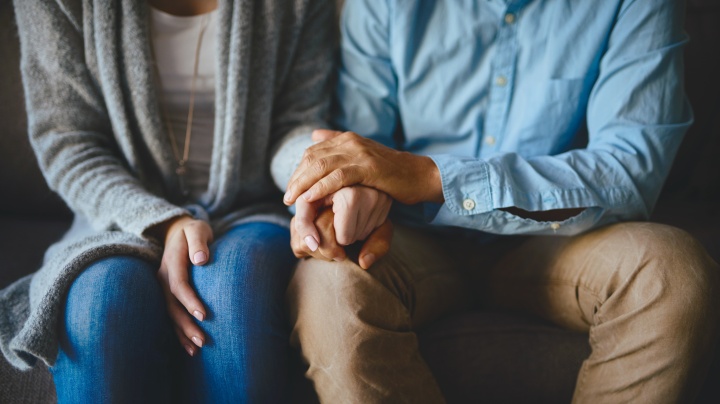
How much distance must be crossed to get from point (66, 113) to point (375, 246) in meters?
0.57

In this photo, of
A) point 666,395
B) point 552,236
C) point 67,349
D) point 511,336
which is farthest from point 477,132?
point 67,349

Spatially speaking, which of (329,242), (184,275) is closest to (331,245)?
(329,242)

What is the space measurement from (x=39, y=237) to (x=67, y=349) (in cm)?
52

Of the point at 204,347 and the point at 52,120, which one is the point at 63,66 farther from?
the point at 204,347

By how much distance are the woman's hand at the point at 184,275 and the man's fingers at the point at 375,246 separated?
0.74ft

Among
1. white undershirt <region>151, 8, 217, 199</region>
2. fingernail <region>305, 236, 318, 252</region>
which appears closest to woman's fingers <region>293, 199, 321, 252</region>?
fingernail <region>305, 236, 318, 252</region>

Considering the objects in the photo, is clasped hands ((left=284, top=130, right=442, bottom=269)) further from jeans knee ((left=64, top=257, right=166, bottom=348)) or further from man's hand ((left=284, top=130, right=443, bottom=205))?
jeans knee ((left=64, top=257, right=166, bottom=348))

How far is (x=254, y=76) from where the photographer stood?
2.95ft

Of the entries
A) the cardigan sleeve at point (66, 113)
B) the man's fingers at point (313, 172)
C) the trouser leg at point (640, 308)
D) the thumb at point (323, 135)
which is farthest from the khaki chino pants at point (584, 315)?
the cardigan sleeve at point (66, 113)

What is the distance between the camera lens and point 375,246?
0.72 meters

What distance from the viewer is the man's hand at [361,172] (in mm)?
691

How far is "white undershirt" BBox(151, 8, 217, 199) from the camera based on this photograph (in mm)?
906

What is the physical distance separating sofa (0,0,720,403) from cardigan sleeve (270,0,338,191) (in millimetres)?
423

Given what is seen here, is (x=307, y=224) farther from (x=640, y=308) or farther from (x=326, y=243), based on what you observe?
(x=640, y=308)
